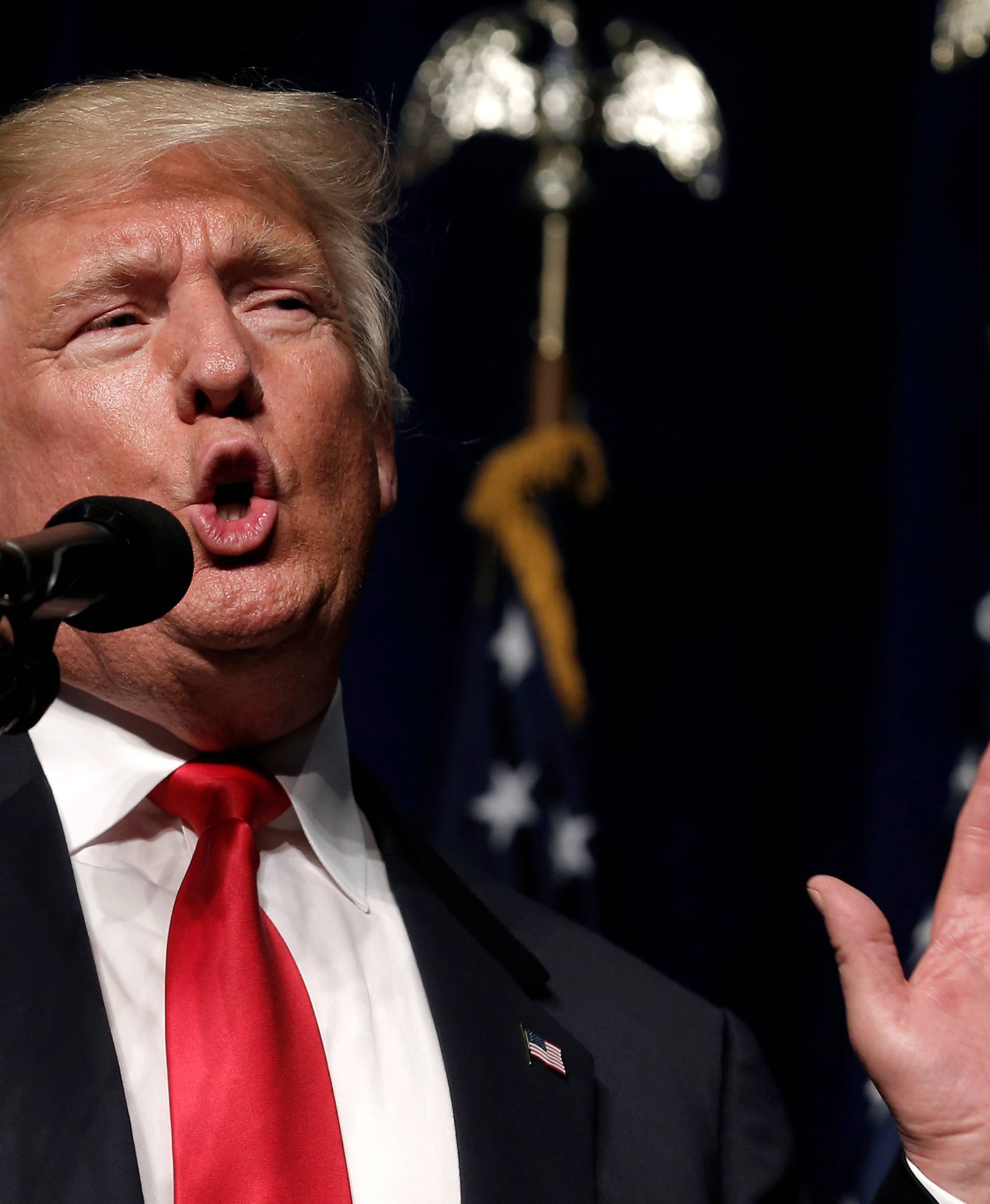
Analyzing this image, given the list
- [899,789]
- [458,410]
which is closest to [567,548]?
[458,410]

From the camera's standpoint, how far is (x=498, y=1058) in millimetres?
1361

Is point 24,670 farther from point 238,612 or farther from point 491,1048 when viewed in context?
point 491,1048

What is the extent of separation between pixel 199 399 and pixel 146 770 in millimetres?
343

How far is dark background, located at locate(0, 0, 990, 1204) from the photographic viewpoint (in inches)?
106

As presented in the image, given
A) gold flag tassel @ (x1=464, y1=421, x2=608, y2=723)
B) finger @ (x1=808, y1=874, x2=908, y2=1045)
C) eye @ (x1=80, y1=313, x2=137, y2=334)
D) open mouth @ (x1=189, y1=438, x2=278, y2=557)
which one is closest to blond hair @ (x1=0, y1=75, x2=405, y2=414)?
eye @ (x1=80, y1=313, x2=137, y2=334)

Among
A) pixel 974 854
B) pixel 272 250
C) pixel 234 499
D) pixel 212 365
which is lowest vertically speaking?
pixel 974 854

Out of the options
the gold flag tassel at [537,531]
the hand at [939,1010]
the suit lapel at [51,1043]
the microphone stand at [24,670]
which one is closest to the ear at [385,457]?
the suit lapel at [51,1043]

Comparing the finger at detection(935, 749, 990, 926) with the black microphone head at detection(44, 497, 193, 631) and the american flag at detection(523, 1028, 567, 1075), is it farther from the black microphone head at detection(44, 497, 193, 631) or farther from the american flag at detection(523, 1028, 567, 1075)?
the black microphone head at detection(44, 497, 193, 631)

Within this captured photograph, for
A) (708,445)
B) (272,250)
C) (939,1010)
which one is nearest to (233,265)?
(272,250)

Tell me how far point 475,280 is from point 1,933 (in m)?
2.00

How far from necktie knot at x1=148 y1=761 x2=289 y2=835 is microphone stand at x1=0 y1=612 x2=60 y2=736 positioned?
0.51m

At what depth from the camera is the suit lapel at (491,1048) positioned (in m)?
1.28

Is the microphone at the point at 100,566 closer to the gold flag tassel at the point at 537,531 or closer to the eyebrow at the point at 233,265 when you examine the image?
the eyebrow at the point at 233,265

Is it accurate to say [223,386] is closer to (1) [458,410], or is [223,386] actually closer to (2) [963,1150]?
(2) [963,1150]
